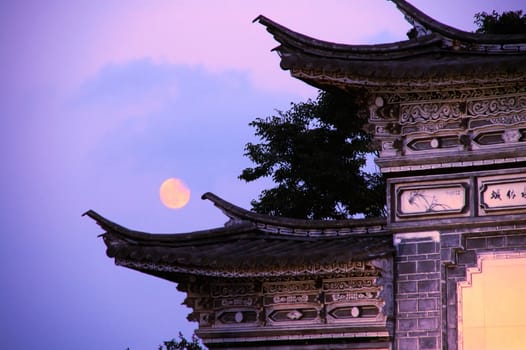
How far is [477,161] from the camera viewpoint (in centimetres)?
1575

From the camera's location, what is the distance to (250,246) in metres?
17.2

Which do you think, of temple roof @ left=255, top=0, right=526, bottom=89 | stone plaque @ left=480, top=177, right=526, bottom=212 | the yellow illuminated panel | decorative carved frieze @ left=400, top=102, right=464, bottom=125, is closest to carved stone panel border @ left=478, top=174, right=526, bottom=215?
stone plaque @ left=480, top=177, right=526, bottom=212

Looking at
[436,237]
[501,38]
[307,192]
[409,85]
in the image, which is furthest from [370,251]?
[307,192]

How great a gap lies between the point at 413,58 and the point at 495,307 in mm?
3280

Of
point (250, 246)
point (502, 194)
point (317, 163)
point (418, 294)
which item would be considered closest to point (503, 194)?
point (502, 194)

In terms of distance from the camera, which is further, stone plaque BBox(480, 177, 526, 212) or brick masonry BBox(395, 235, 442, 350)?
brick masonry BBox(395, 235, 442, 350)

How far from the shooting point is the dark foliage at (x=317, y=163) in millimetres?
25516

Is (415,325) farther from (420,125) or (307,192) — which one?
(307,192)

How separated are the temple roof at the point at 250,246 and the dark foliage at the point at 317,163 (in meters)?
7.11

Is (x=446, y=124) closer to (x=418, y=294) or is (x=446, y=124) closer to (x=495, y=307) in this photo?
(x=418, y=294)

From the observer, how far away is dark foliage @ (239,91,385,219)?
2552 cm

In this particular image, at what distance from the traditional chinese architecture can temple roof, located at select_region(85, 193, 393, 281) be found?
0.08 feet

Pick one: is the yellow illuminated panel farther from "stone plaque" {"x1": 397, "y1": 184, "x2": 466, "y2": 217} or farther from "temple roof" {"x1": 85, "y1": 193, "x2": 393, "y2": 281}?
"temple roof" {"x1": 85, "y1": 193, "x2": 393, "y2": 281}

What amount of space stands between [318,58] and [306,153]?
10.2 m
